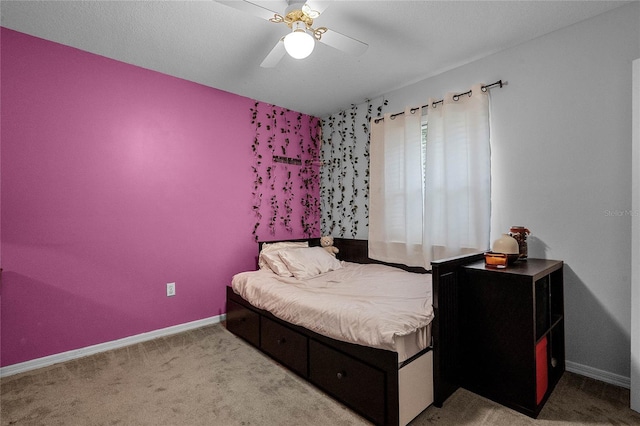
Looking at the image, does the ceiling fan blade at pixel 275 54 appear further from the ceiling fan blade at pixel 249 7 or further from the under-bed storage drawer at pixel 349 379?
the under-bed storage drawer at pixel 349 379

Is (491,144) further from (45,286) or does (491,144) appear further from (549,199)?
(45,286)

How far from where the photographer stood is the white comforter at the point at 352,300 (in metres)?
1.62

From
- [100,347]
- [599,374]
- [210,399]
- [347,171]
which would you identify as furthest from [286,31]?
[599,374]

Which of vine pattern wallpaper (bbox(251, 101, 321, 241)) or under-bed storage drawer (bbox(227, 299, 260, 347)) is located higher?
vine pattern wallpaper (bbox(251, 101, 321, 241))

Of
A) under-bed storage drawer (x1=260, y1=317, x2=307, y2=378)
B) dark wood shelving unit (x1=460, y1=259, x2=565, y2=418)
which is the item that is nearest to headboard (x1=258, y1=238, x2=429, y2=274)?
under-bed storage drawer (x1=260, y1=317, x2=307, y2=378)

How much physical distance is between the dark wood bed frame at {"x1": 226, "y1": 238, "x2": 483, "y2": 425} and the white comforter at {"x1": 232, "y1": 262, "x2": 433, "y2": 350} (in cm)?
8

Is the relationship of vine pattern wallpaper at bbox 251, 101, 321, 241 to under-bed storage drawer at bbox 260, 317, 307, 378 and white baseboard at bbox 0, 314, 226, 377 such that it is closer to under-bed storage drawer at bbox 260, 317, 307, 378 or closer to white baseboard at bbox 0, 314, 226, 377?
white baseboard at bbox 0, 314, 226, 377

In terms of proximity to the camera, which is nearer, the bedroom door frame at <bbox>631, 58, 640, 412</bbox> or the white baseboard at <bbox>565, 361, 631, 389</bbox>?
the bedroom door frame at <bbox>631, 58, 640, 412</bbox>

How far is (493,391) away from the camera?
179 cm

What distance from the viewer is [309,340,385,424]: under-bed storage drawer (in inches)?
61.6

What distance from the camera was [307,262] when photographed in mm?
2957

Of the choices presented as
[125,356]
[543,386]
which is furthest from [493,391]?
[125,356]

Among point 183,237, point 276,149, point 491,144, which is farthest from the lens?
point 276,149

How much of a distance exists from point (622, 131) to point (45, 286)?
13.7 ft
